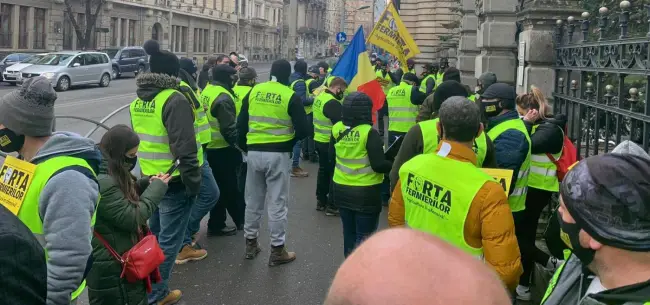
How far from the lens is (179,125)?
501 cm

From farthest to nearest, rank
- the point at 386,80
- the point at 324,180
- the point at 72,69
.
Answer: the point at 72,69, the point at 386,80, the point at 324,180

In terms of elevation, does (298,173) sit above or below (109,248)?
below

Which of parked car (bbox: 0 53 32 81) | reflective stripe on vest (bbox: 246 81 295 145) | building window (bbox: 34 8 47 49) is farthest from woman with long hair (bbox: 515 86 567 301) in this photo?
building window (bbox: 34 8 47 49)

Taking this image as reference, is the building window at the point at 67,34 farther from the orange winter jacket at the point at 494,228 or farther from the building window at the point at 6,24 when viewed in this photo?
the orange winter jacket at the point at 494,228

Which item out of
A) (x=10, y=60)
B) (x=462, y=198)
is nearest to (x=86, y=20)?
(x=10, y=60)

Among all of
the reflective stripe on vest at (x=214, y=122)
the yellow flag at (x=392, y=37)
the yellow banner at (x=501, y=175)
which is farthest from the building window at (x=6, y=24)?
the yellow banner at (x=501, y=175)

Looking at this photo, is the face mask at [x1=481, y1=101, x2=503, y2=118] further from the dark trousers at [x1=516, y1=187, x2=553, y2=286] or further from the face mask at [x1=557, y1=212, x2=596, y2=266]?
the face mask at [x1=557, y1=212, x2=596, y2=266]

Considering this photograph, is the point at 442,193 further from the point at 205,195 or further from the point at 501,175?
the point at 205,195

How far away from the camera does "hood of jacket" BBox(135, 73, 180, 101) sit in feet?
16.6

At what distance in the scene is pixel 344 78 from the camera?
8664 millimetres

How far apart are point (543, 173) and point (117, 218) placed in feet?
10.3

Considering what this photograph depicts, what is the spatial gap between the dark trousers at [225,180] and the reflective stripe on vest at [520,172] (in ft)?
11.7

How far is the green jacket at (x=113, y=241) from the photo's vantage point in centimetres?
379

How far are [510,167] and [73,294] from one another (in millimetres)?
2803
